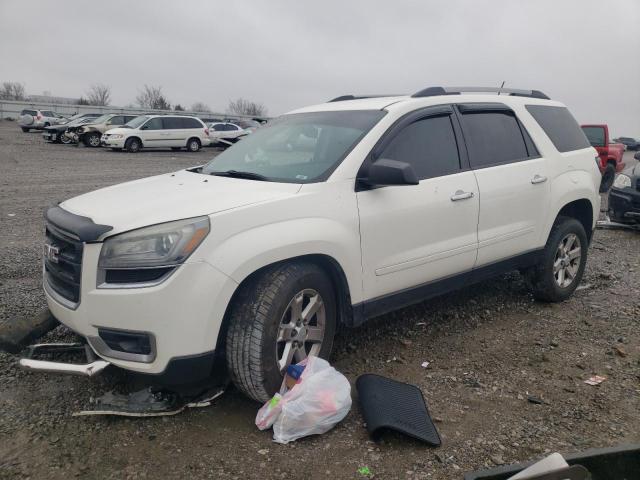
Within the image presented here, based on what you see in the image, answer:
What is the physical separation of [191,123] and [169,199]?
22.2 meters

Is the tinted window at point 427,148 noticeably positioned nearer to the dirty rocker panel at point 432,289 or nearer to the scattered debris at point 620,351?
the dirty rocker panel at point 432,289

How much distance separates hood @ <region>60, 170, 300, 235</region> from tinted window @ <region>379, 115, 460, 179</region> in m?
0.89

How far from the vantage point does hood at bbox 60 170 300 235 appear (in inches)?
110

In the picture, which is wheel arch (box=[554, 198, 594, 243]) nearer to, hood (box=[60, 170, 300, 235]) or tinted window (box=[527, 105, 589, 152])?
tinted window (box=[527, 105, 589, 152])

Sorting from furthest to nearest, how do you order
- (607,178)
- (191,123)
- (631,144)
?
(631,144)
(191,123)
(607,178)

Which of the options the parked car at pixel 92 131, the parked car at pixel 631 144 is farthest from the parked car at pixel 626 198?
the parked car at pixel 92 131

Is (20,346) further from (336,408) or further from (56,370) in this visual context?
(336,408)

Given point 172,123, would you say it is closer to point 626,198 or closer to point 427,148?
point 626,198

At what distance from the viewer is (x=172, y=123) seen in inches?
930

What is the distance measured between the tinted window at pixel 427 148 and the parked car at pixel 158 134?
67.5 ft

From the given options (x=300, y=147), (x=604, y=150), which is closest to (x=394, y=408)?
(x=300, y=147)

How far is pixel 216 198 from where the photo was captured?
300cm

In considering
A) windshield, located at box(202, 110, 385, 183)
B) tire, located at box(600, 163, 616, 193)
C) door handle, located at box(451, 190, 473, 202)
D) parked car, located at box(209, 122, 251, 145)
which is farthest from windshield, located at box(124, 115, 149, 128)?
door handle, located at box(451, 190, 473, 202)

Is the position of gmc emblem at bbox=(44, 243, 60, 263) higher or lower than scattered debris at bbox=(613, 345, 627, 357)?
higher
